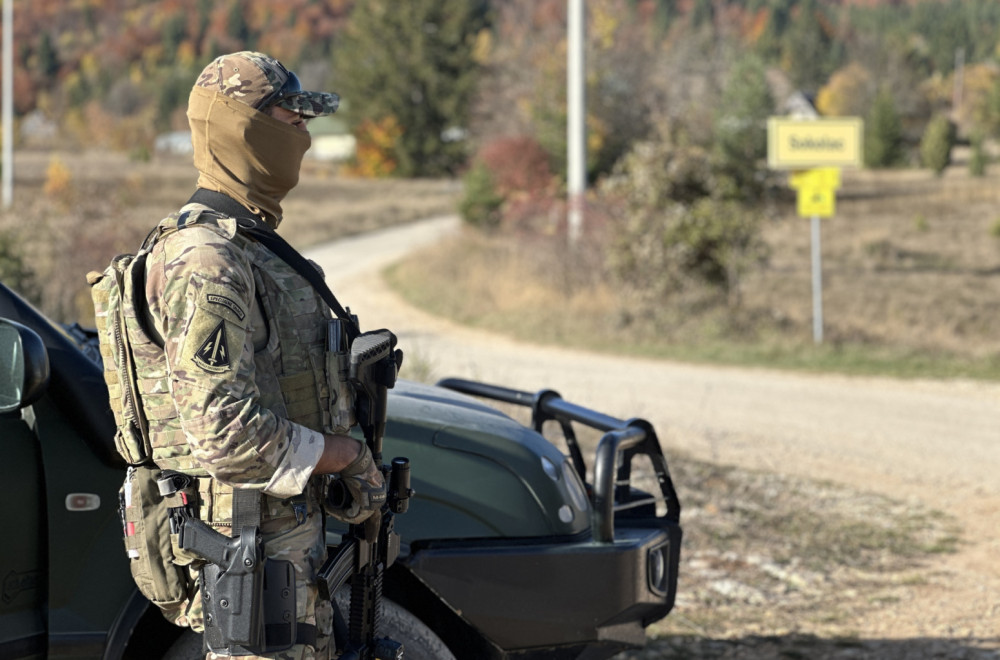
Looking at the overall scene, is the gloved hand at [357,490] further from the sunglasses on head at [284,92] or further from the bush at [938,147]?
→ the bush at [938,147]

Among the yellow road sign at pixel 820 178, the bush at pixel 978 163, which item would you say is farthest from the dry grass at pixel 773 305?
the bush at pixel 978 163

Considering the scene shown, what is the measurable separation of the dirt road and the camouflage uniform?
331cm

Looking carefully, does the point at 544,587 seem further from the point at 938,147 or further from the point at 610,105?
the point at 938,147

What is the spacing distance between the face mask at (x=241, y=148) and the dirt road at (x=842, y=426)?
354 cm

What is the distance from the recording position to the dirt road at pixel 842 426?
555cm

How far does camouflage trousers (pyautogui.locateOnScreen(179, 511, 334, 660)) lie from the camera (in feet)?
7.83

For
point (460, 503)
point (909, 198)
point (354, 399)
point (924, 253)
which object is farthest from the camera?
point (909, 198)

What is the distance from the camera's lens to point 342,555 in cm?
255

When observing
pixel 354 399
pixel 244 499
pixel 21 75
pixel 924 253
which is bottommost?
pixel 924 253

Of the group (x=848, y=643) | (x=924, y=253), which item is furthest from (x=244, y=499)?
(x=924, y=253)

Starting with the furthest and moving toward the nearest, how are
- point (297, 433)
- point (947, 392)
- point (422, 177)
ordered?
1. point (422, 177)
2. point (947, 392)
3. point (297, 433)

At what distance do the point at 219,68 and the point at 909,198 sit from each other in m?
45.2

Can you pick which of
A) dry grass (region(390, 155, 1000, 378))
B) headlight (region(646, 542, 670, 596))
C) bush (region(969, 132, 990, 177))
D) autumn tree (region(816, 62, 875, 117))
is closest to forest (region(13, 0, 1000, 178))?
autumn tree (region(816, 62, 875, 117))

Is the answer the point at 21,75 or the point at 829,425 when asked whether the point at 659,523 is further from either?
the point at 21,75
